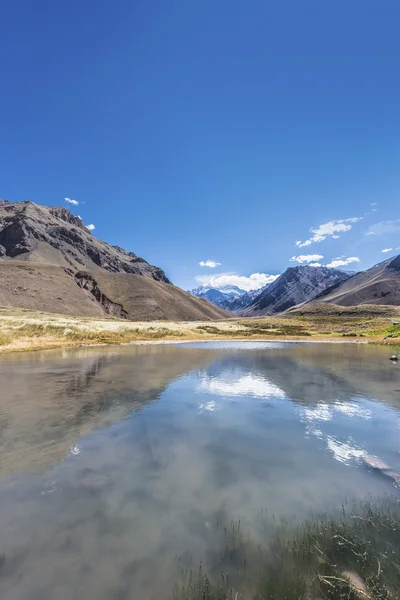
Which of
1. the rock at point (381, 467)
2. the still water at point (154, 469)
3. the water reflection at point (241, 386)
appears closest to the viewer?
the still water at point (154, 469)

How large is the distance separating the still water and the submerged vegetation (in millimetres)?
505

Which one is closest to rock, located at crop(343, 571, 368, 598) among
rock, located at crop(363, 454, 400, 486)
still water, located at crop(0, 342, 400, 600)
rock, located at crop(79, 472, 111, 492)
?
still water, located at crop(0, 342, 400, 600)

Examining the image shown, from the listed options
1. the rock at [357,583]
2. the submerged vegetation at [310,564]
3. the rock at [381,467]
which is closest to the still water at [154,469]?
the rock at [381,467]

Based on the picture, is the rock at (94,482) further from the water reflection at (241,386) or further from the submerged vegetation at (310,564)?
the water reflection at (241,386)

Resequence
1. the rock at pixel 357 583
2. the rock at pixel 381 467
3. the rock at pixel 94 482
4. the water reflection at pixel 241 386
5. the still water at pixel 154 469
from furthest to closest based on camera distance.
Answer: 1. the water reflection at pixel 241 386
2. the rock at pixel 381 467
3. the rock at pixel 94 482
4. the still water at pixel 154 469
5. the rock at pixel 357 583

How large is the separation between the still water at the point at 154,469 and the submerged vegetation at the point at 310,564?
505mm

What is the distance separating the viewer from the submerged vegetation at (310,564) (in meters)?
5.38

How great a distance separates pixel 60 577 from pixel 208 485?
4.48 meters

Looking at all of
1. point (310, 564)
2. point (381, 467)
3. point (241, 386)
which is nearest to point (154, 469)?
point (310, 564)

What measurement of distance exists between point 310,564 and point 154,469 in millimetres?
5381

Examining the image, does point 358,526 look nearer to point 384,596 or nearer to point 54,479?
point 384,596

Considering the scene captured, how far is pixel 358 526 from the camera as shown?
7227mm

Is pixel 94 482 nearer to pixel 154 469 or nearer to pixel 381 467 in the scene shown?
pixel 154 469

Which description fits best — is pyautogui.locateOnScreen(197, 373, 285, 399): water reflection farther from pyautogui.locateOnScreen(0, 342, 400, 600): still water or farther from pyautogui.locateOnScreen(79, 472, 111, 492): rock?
pyautogui.locateOnScreen(79, 472, 111, 492): rock
